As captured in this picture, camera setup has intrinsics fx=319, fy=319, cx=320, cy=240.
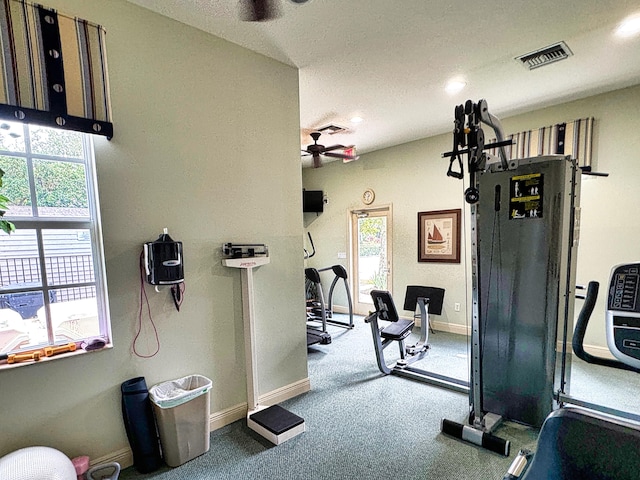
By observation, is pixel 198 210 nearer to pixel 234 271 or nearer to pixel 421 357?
pixel 234 271

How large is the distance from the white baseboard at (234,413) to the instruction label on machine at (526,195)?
2.31 m

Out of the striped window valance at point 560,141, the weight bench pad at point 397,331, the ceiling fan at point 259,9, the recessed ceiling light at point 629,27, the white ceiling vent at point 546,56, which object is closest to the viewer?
the ceiling fan at point 259,9

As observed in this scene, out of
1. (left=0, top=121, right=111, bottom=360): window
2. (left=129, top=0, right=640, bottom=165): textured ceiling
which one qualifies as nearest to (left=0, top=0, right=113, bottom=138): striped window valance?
(left=0, top=121, right=111, bottom=360): window

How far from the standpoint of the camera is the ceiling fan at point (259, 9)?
1.55m

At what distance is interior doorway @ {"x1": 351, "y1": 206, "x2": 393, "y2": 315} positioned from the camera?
5628 millimetres

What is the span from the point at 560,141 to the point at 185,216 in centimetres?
415

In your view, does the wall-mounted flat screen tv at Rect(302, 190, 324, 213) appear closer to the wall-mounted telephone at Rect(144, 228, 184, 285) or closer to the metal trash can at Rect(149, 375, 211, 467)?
the wall-mounted telephone at Rect(144, 228, 184, 285)

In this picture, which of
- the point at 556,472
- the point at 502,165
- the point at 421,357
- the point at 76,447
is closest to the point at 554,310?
the point at 502,165

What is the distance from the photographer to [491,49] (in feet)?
8.62

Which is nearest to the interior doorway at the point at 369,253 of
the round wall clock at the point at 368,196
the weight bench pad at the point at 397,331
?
the round wall clock at the point at 368,196

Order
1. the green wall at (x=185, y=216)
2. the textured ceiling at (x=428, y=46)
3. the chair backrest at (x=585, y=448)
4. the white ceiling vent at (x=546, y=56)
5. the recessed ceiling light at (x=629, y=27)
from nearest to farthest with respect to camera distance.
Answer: the chair backrest at (x=585, y=448), the green wall at (x=185, y=216), the textured ceiling at (x=428, y=46), the recessed ceiling light at (x=629, y=27), the white ceiling vent at (x=546, y=56)

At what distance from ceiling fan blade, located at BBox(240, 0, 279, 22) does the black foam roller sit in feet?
7.43

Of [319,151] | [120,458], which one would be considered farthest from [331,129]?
[120,458]

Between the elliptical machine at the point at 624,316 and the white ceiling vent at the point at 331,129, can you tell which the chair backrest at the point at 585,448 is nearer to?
the elliptical machine at the point at 624,316
